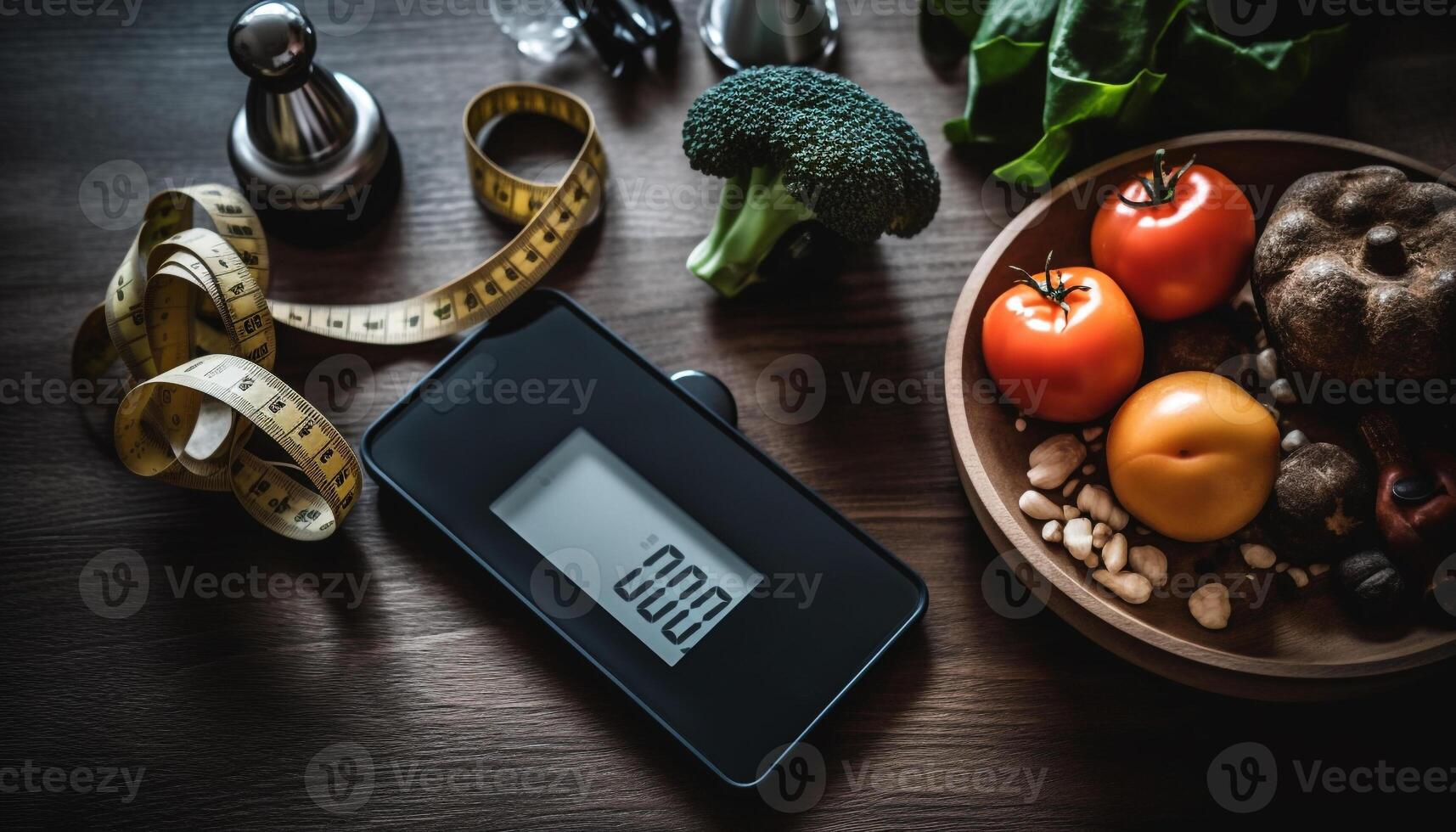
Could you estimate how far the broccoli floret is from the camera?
1027mm

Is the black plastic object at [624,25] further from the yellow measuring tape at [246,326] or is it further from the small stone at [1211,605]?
the small stone at [1211,605]

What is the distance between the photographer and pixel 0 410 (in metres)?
1.14

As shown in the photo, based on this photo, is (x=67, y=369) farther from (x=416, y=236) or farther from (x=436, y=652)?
(x=436, y=652)

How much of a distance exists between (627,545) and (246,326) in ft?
1.54

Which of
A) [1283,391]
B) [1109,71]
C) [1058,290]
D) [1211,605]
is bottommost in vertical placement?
[1211,605]

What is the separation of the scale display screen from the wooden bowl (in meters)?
0.28

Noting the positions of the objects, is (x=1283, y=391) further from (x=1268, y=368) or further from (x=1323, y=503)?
(x=1323, y=503)

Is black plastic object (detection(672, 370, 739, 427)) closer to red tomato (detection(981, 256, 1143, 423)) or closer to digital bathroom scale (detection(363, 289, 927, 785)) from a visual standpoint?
digital bathroom scale (detection(363, 289, 927, 785))

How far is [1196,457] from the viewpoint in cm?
96

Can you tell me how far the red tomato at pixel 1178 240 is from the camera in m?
1.03

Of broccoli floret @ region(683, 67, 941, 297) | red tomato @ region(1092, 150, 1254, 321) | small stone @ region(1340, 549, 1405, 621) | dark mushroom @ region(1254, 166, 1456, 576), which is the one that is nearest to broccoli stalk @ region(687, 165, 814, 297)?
broccoli floret @ region(683, 67, 941, 297)

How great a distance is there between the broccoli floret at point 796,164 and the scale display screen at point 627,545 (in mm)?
267

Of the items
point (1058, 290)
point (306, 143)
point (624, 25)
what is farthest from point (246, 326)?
point (1058, 290)

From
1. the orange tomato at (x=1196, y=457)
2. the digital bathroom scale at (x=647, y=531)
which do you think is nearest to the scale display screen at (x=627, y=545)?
the digital bathroom scale at (x=647, y=531)
